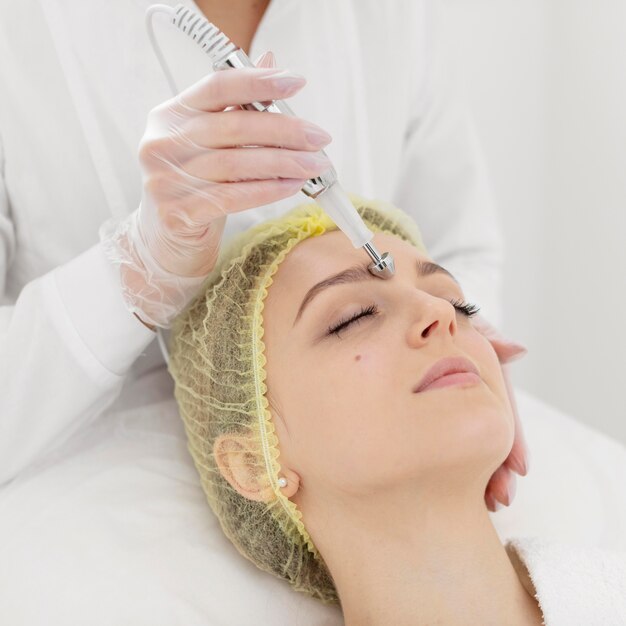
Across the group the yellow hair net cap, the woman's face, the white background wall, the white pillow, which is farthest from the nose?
the white background wall

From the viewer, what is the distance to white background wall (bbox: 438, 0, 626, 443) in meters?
2.41

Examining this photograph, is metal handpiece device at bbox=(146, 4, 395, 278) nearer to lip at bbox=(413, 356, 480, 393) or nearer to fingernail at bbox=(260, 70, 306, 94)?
fingernail at bbox=(260, 70, 306, 94)

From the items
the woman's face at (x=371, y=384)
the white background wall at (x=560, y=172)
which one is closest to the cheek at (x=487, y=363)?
the woman's face at (x=371, y=384)

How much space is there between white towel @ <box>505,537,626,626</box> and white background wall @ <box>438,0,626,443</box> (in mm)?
1335

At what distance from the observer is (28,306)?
1277mm

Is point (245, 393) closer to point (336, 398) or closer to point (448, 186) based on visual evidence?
point (336, 398)

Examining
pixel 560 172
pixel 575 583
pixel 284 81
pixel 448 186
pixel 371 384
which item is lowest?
pixel 560 172

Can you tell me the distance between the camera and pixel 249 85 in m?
1.02

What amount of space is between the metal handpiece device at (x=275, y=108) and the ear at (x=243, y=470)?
1.07 ft

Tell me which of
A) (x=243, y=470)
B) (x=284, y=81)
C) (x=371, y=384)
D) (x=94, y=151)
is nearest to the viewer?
(x=284, y=81)

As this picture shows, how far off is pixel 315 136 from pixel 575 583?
71 centimetres

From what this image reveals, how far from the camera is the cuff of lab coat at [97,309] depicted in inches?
49.4

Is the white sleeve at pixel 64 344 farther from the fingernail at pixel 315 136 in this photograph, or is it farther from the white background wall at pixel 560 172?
the white background wall at pixel 560 172

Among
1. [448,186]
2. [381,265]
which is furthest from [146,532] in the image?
[448,186]
